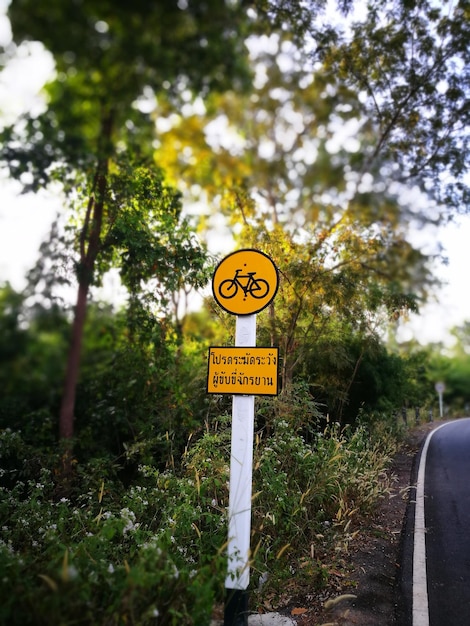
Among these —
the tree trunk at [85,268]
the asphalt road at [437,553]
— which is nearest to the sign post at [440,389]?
the asphalt road at [437,553]


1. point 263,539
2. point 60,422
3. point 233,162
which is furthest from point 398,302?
point 60,422

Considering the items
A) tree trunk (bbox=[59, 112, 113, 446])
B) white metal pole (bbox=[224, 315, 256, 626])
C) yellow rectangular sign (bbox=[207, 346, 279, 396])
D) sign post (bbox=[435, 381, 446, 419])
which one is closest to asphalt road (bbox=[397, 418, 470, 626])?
white metal pole (bbox=[224, 315, 256, 626])

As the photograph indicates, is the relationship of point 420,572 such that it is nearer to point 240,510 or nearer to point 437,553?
point 437,553

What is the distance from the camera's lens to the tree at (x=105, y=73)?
9.52 feet

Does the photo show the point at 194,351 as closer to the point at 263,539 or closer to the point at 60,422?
the point at 60,422

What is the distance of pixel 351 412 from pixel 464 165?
5.24 metres

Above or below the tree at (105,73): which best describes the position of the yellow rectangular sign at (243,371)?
below

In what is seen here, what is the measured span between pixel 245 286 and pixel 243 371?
2.18 ft

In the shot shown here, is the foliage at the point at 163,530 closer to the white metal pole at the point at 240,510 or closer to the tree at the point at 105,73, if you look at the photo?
the white metal pole at the point at 240,510

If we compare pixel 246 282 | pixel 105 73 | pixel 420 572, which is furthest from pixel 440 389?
pixel 105 73

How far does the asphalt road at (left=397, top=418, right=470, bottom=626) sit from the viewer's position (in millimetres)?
3412

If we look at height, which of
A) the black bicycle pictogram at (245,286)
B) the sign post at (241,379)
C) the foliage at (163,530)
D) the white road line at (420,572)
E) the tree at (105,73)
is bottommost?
the white road line at (420,572)

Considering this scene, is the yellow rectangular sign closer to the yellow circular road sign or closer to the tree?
the yellow circular road sign

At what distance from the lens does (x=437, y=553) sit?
4.55 meters
